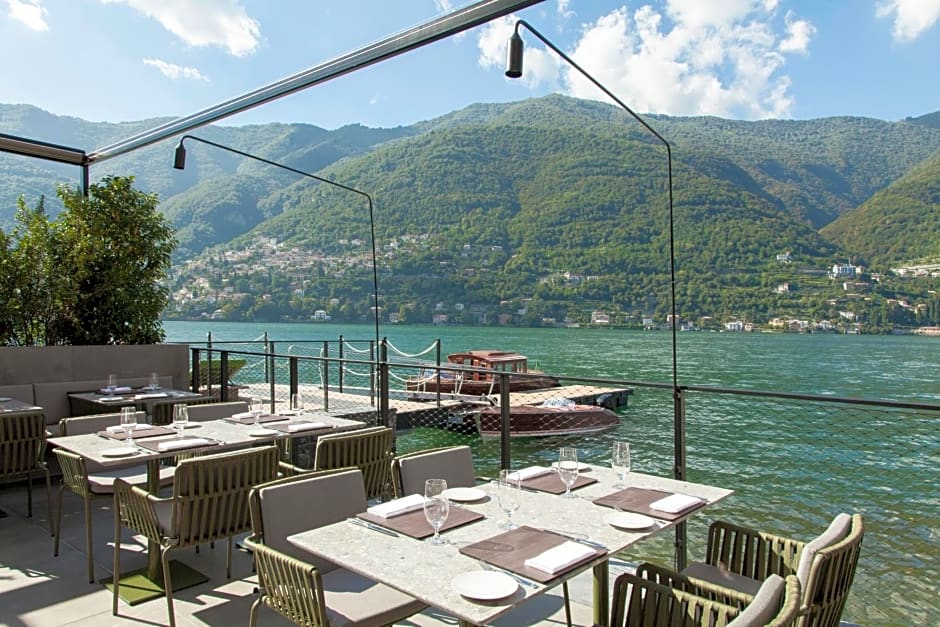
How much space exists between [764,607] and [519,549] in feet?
2.30

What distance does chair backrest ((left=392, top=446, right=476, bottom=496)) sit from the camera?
113 inches

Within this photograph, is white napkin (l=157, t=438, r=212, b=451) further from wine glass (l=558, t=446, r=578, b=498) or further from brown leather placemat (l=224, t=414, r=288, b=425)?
wine glass (l=558, t=446, r=578, b=498)

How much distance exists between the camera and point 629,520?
2.19 metres

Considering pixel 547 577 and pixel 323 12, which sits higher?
pixel 323 12

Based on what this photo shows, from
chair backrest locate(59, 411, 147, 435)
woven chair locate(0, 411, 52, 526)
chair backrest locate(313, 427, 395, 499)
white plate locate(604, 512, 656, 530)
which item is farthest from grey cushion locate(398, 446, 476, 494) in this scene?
woven chair locate(0, 411, 52, 526)

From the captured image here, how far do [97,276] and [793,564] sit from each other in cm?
729

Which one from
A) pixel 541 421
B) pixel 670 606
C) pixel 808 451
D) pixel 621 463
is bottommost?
pixel 808 451

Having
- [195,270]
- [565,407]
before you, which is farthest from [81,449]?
[195,270]

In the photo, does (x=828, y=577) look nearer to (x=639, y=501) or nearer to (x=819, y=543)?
(x=819, y=543)

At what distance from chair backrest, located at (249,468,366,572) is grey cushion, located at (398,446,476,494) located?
10.0 inches

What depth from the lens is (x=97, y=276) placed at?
23.4 feet

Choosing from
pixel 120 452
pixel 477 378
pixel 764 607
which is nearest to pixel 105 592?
pixel 120 452

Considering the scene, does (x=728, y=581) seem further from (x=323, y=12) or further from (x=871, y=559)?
(x=323, y=12)

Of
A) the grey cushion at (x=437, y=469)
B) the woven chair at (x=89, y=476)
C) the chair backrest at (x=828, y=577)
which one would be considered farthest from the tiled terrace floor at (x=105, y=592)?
the chair backrest at (x=828, y=577)
